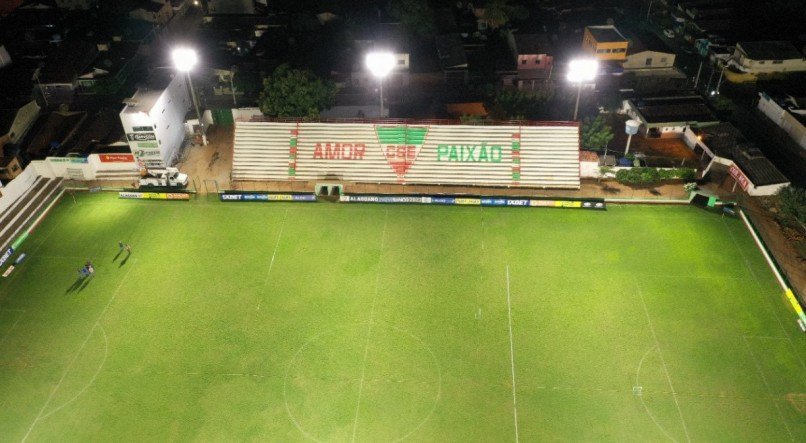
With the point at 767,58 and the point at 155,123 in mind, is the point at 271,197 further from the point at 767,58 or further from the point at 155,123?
the point at 767,58

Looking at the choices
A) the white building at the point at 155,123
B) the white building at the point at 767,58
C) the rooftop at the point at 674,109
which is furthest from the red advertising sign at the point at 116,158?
the white building at the point at 767,58

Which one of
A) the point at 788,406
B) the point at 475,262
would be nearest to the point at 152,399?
the point at 475,262

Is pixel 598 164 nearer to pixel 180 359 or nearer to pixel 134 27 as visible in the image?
pixel 180 359

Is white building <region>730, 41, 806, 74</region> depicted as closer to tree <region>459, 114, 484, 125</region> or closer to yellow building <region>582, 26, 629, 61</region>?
yellow building <region>582, 26, 629, 61</region>

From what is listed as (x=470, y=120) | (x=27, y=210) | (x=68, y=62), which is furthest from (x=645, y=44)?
(x=68, y=62)

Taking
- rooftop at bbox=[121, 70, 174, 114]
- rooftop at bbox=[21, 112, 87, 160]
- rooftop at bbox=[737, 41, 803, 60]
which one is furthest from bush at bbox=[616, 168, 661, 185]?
rooftop at bbox=[21, 112, 87, 160]
